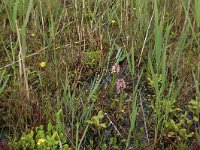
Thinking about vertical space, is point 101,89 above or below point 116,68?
below

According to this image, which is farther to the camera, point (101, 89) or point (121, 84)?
point (101, 89)

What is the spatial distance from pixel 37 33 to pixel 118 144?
1.02 meters

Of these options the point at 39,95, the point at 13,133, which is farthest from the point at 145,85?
the point at 13,133

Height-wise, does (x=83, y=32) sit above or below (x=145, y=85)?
above

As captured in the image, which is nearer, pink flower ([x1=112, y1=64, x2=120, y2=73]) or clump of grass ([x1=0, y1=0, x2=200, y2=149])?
clump of grass ([x1=0, y1=0, x2=200, y2=149])

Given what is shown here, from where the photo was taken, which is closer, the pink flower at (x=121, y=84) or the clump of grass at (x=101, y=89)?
the clump of grass at (x=101, y=89)

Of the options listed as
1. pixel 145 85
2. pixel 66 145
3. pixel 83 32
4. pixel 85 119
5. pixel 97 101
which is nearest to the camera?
pixel 66 145

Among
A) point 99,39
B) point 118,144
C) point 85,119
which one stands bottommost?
point 118,144

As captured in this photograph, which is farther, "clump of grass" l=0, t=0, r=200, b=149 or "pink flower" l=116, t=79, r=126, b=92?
"pink flower" l=116, t=79, r=126, b=92

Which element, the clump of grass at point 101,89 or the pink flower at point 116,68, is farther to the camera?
the pink flower at point 116,68

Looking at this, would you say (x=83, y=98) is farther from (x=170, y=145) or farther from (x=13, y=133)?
(x=170, y=145)

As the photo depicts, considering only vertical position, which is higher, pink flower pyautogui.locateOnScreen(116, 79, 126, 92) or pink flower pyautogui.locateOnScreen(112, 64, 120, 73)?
pink flower pyautogui.locateOnScreen(112, 64, 120, 73)

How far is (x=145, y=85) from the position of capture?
2.08 metres

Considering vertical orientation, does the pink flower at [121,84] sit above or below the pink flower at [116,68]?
below
